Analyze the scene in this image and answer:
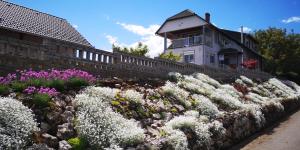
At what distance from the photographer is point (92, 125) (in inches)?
374

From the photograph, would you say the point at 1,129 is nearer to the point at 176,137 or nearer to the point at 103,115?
the point at 103,115

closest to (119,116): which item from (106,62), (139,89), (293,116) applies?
(139,89)

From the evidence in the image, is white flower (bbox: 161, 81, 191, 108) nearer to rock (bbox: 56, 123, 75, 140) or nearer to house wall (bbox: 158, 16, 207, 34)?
rock (bbox: 56, 123, 75, 140)

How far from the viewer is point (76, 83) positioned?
476 inches

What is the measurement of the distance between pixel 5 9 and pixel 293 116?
2370 centimetres

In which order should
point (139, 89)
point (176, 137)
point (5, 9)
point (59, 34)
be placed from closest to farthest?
point (176, 137) → point (139, 89) → point (5, 9) → point (59, 34)

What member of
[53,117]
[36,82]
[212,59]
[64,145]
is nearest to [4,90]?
[36,82]

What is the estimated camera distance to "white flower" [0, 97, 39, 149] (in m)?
7.66

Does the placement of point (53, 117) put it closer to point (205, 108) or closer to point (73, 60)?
point (73, 60)

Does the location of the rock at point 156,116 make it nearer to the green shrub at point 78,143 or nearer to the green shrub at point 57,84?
the green shrub at point 57,84

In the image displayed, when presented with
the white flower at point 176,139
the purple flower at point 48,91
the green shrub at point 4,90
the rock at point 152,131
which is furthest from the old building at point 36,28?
the white flower at point 176,139

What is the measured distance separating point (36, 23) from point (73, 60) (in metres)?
17.2

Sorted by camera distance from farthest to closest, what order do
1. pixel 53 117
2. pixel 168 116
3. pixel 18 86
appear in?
pixel 168 116
pixel 18 86
pixel 53 117

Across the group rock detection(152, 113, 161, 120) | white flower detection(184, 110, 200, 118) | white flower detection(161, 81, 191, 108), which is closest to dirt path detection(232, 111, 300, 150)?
white flower detection(184, 110, 200, 118)
